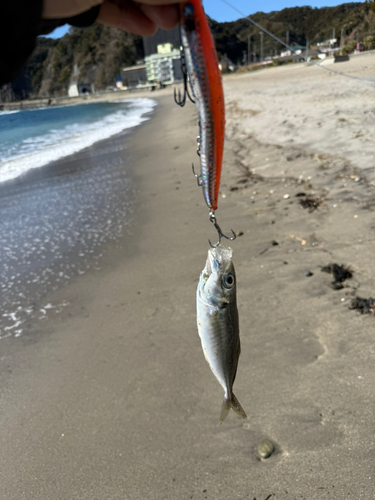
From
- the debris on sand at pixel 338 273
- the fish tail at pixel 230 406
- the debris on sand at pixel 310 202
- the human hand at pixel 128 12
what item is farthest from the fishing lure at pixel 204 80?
the debris on sand at pixel 310 202

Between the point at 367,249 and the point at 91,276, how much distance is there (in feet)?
Result: 12.5

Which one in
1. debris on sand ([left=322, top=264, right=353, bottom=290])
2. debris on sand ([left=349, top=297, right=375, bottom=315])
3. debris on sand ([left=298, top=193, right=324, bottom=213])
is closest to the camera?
debris on sand ([left=349, top=297, right=375, bottom=315])

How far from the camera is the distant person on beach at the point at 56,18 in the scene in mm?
1233


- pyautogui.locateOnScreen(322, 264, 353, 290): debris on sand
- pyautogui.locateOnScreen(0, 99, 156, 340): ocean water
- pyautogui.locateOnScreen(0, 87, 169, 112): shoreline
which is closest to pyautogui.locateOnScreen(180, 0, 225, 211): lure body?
pyautogui.locateOnScreen(322, 264, 353, 290): debris on sand

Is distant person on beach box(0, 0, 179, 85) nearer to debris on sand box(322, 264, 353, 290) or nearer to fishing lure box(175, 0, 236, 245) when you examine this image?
fishing lure box(175, 0, 236, 245)

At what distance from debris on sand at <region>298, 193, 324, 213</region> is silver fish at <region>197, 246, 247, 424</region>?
15.5ft

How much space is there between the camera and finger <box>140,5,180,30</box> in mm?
1514

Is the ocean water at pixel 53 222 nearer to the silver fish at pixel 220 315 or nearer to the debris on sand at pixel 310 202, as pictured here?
the debris on sand at pixel 310 202

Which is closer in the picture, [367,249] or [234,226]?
[367,249]

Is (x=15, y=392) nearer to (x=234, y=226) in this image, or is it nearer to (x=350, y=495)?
(x=350, y=495)

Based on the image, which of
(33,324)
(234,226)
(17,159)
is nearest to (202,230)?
(234,226)

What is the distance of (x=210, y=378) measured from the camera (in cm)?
359

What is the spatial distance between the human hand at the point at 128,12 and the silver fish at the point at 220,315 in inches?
39.8

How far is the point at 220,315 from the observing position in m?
1.99
